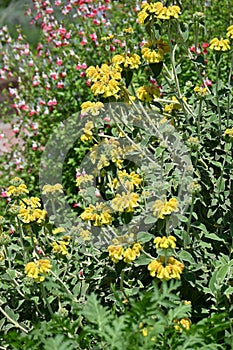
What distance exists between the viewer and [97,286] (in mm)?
2287

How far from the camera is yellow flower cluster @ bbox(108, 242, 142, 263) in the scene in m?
1.92

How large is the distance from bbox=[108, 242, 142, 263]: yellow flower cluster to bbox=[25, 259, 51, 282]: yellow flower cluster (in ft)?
0.67

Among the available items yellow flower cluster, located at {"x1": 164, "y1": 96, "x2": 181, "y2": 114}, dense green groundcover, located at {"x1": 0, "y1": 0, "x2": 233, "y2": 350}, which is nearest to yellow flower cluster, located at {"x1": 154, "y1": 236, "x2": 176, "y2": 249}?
dense green groundcover, located at {"x1": 0, "y1": 0, "x2": 233, "y2": 350}

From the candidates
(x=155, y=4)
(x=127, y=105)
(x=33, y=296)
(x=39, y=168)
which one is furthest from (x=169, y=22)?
(x=39, y=168)

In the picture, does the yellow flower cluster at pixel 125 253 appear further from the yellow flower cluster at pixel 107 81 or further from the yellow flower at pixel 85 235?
the yellow flower cluster at pixel 107 81

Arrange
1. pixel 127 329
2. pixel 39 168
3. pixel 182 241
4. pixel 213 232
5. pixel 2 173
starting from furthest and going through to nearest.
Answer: pixel 2 173, pixel 39 168, pixel 213 232, pixel 182 241, pixel 127 329

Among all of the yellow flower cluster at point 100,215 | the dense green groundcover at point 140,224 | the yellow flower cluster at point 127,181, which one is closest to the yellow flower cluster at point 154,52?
the dense green groundcover at point 140,224

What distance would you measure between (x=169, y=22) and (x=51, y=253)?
93 cm

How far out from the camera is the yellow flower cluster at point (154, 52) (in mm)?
2240

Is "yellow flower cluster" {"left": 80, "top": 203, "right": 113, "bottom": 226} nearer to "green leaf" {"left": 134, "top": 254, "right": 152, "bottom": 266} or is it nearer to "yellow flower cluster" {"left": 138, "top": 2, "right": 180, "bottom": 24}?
"green leaf" {"left": 134, "top": 254, "right": 152, "bottom": 266}

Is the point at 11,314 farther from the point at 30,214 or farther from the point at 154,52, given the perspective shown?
the point at 154,52

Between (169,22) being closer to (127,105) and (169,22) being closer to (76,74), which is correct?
(127,105)

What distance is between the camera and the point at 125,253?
6.29 feet

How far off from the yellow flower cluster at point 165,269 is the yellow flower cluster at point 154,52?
0.73m
